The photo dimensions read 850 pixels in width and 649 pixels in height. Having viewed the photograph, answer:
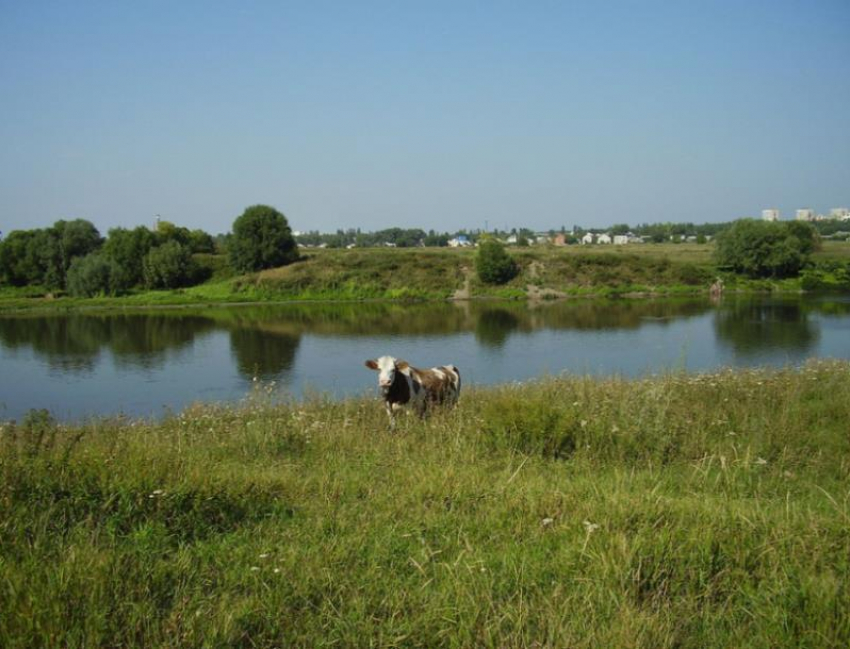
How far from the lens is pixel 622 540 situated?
4.18m

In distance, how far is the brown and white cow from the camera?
1005cm

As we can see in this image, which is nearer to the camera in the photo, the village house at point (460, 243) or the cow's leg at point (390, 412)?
the cow's leg at point (390, 412)

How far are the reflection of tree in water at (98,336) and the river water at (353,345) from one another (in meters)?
0.13

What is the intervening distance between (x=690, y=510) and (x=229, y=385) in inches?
946

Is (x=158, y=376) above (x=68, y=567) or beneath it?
beneath

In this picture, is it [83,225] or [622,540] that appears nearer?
[622,540]

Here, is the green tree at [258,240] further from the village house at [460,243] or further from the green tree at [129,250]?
the village house at [460,243]

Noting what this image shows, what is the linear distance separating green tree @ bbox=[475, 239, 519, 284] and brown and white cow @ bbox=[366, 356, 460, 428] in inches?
2666

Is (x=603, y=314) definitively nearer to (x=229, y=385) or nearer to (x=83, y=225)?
(x=229, y=385)

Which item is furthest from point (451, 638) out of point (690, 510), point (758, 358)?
point (758, 358)

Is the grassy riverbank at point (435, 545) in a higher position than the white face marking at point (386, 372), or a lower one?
lower

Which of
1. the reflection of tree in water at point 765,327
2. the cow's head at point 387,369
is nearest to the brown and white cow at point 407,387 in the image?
the cow's head at point 387,369

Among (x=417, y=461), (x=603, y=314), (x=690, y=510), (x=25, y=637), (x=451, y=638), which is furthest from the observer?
(x=603, y=314)

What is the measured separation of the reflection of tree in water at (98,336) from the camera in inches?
1420
